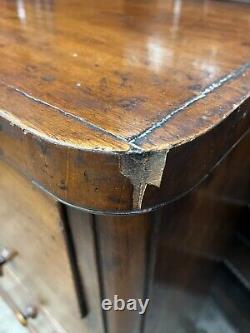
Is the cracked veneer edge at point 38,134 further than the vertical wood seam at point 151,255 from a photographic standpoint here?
No

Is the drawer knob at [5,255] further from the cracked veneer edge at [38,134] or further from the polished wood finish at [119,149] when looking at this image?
the cracked veneer edge at [38,134]

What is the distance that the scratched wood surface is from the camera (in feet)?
1.00

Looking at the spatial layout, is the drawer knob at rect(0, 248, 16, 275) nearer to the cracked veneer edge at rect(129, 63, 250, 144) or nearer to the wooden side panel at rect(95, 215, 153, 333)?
the wooden side panel at rect(95, 215, 153, 333)

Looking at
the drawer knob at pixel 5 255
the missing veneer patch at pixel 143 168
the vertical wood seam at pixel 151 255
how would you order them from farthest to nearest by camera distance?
the drawer knob at pixel 5 255
the vertical wood seam at pixel 151 255
the missing veneer patch at pixel 143 168

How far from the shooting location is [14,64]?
1.47 ft

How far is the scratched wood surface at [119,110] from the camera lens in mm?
305

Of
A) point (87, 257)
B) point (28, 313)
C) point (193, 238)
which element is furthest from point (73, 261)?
point (28, 313)

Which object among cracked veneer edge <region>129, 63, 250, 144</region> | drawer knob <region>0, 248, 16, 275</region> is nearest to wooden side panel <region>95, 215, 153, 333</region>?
cracked veneer edge <region>129, 63, 250, 144</region>

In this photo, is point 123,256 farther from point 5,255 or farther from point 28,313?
point 28,313

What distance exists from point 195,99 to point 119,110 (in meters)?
0.09

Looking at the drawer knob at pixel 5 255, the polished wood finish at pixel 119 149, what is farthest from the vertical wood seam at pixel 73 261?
the drawer knob at pixel 5 255

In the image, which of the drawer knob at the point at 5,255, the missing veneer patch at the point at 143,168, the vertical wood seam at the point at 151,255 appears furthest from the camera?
the drawer knob at the point at 5,255

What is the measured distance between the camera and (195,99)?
37 cm

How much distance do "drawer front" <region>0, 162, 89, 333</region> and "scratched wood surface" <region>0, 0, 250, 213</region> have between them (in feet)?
0.32
